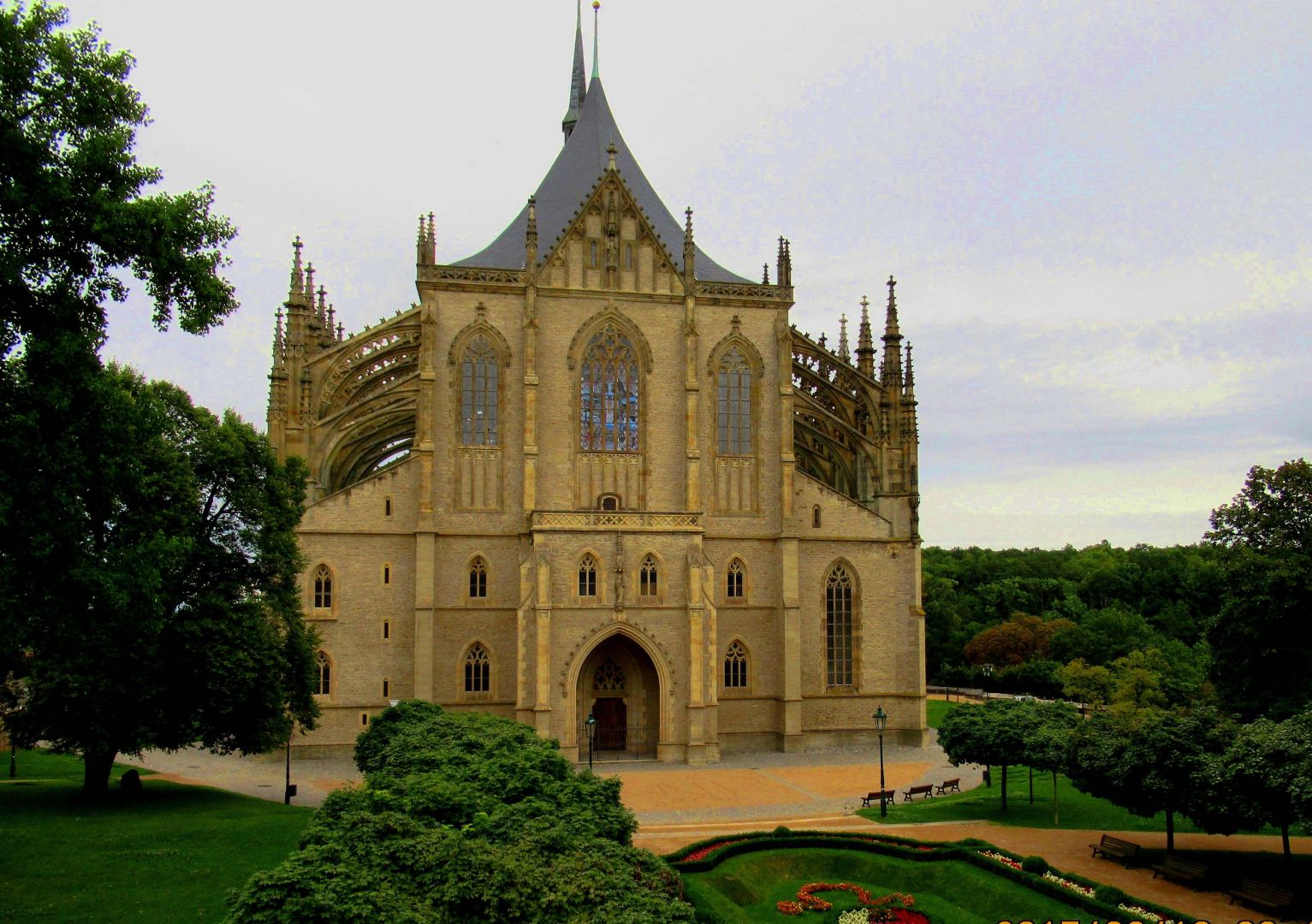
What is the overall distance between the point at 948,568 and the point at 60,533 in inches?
3505

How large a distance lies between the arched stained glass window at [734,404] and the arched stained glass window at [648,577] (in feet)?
24.1

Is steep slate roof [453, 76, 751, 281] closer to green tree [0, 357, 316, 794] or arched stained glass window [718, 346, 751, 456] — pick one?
arched stained glass window [718, 346, 751, 456]

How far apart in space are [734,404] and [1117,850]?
87.5 feet

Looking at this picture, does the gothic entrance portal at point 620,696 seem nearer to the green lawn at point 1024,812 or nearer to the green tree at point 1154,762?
the green lawn at point 1024,812

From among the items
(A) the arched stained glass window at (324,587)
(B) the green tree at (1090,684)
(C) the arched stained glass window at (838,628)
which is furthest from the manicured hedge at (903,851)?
(A) the arched stained glass window at (324,587)

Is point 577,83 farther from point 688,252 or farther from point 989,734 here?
point 989,734

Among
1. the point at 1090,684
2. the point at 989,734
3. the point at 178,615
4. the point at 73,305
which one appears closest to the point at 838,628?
the point at 1090,684

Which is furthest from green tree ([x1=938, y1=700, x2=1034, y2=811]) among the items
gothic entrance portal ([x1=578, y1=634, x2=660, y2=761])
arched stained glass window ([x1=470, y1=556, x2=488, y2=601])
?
arched stained glass window ([x1=470, y1=556, x2=488, y2=601])

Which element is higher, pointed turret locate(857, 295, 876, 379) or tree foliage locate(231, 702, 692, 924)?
pointed turret locate(857, 295, 876, 379)

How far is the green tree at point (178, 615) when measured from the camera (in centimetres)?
1932

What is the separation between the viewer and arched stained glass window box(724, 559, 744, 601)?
149 feet

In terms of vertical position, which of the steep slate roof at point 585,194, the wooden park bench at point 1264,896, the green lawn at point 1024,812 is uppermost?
the steep slate roof at point 585,194

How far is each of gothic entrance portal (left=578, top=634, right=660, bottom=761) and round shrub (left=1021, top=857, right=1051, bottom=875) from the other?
21.4 meters

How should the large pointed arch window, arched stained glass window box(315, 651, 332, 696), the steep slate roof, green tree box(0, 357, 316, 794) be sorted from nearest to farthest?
green tree box(0, 357, 316, 794)
arched stained glass window box(315, 651, 332, 696)
the large pointed arch window
the steep slate roof
